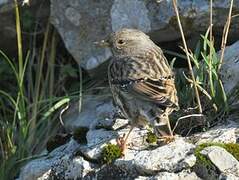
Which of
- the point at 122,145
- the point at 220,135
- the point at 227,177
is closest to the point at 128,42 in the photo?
the point at 122,145

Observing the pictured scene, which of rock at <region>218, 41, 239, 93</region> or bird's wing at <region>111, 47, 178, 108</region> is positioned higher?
bird's wing at <region>111, 47, 178, 108</region>

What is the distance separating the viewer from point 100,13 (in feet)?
24.2

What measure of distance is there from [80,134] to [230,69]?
4.56 feet

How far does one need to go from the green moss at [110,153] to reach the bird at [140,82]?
5 cm

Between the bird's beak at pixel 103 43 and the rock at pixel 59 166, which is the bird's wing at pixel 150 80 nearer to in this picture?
the bird's beak at pixel 103 43

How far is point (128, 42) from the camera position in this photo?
6680 mm

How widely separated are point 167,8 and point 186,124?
141 centimetres

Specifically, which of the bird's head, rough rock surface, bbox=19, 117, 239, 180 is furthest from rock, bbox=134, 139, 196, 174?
the bird's head

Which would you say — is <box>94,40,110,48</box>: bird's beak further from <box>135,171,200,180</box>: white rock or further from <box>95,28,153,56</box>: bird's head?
<box>135,171,200,180</box>: white rock

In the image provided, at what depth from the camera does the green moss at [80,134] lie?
247 inches

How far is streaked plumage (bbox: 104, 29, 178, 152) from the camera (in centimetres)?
562

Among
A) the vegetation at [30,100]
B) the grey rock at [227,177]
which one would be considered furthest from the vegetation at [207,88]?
the vegetation at [30,100]

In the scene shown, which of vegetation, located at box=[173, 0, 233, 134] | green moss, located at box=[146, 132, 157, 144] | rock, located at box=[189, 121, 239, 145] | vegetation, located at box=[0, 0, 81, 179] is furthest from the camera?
vegetation, located at box=[0, 0, 81, 179]

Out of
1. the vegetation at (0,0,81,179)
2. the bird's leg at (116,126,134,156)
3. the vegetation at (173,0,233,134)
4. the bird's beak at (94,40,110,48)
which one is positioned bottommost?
the vegetation at (0,0,81,179)
